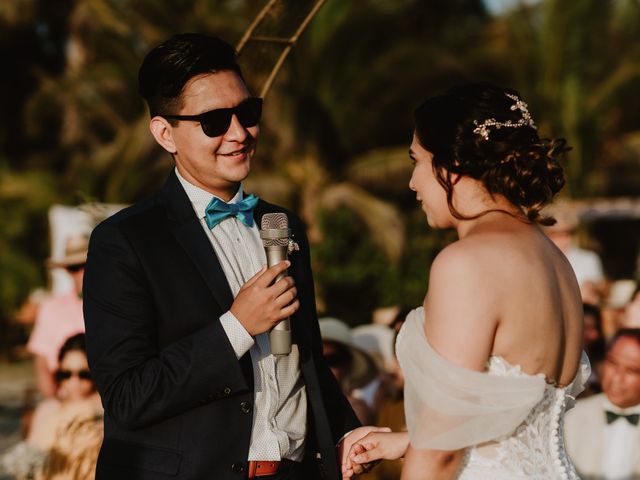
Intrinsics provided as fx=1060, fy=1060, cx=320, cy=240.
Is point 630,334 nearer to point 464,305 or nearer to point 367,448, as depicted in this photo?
point 367,448

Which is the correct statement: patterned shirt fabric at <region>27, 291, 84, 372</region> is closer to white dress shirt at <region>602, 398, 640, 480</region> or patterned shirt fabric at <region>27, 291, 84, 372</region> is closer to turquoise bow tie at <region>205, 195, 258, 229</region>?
white dress shirt at <region>602, 398, 640, 480</region>

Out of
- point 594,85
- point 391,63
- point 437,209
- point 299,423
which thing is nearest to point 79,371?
point 299,423

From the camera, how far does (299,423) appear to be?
354 centimetres

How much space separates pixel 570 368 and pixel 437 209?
65cm

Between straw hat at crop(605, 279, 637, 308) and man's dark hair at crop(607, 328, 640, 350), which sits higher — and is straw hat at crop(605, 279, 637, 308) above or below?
below

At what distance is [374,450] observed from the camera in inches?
141

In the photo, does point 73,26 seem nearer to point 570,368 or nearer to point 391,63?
point 391,63

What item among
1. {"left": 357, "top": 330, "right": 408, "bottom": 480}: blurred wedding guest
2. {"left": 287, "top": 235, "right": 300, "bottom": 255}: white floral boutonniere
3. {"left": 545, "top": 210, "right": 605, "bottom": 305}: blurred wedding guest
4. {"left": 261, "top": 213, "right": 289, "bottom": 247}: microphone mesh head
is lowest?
{"left": 545, "top": 210, "right": 605, "bottom": 305}: blurred wedding guest

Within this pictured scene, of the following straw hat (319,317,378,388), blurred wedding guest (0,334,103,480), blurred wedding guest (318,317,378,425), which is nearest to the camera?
blurred wedding guest (0,334,103,480)

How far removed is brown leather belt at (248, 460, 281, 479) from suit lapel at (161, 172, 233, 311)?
0.50 m

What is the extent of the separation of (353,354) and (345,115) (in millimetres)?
9780

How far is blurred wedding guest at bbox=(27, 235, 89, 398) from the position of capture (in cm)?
732

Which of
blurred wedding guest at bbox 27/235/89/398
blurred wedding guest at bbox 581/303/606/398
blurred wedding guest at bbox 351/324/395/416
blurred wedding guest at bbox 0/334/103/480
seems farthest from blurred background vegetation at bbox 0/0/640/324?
blurred wedding guest at bbox 0/334/103/480

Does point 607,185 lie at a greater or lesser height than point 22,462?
lesser
